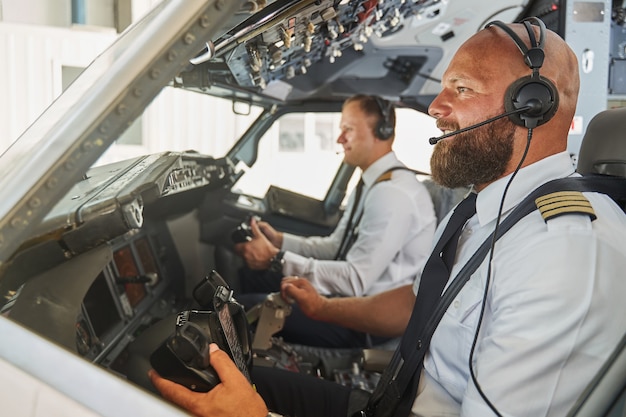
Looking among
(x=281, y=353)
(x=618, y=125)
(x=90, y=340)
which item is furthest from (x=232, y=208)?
(x=618, y=125)

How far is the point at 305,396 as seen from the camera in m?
1.58

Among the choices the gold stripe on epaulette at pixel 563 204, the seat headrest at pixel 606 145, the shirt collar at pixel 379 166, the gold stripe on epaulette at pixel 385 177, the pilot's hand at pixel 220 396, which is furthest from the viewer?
the shirt collar at pixel 379 166

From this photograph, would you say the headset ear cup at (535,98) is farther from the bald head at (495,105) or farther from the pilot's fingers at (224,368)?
the pilot's fingers at (224,368)

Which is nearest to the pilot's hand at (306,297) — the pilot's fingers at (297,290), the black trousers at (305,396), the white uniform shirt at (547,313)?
the pilot's fingers at (297,290)

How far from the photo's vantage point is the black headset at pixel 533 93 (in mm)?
1123

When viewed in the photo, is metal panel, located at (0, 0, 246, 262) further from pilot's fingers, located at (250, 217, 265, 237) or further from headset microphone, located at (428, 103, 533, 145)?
pilot's fingers, located at (250, 217, 265, 237)

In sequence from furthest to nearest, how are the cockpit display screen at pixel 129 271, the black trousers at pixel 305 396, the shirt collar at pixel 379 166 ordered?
the shirt collar at pixel 379 166, the cockpit display screen at pixel 129 271, the black trousers at pixel 305 396

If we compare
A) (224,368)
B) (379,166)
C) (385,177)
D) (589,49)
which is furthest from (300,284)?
(589,49)

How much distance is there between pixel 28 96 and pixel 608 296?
461cm

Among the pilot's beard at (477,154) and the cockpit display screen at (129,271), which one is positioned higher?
the pilot's beard at (477,154)

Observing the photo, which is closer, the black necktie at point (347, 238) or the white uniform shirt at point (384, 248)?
the white uniform shirt at point (384, 248)

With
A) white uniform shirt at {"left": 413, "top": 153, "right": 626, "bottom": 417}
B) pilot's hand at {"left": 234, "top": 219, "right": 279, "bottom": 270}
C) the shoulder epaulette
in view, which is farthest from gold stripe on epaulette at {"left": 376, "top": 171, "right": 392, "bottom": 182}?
white uniform shirt at {"left": 413, "top": 153, "right": 626, "bottom": 417}

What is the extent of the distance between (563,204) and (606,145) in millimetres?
483

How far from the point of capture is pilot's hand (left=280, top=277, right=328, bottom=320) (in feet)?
6.31
